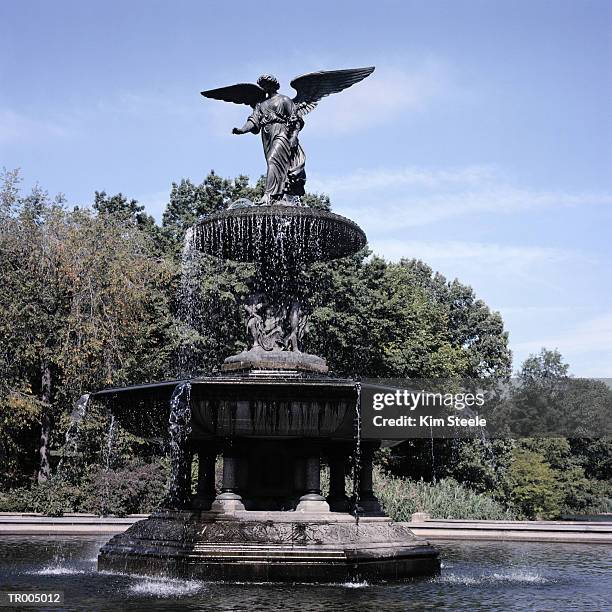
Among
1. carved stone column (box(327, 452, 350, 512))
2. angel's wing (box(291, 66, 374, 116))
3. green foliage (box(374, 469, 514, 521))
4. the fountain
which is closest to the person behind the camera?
the fountain

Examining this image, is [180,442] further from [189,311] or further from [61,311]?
[189,311]

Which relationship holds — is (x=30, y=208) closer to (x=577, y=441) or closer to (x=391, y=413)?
(x=391, y=413)

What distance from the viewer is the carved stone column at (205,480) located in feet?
45.6

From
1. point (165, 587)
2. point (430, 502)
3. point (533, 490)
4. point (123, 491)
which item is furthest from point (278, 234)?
point (533, 490)

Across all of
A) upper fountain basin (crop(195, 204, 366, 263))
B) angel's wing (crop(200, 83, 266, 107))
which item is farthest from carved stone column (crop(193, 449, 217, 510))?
angel's wing (crop(200, 83, 266, 107))

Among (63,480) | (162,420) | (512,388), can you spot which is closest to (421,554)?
(162,420)

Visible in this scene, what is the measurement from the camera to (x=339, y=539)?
12.2 m

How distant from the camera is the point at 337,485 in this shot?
14.7 meters

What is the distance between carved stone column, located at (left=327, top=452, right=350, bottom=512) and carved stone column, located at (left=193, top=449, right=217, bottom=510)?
1.90m

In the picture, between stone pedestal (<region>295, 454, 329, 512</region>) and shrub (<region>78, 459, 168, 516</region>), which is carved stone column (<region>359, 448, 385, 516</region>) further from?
shrub (<region>78, 459, 168, 516</region>)

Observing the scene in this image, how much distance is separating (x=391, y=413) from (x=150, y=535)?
4.91 meters

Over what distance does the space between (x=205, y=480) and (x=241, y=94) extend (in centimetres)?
660

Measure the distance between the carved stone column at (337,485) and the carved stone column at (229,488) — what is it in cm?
185

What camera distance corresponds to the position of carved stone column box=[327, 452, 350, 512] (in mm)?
14117
